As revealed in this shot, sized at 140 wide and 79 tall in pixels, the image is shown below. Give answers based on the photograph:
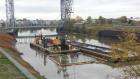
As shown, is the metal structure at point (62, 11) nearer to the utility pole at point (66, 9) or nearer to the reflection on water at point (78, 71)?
the utility pole at point (66, 9)

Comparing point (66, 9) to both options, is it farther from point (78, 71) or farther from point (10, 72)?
point (10, 72)

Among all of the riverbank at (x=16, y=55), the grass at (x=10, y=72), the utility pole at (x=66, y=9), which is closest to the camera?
the grass at (x=10, y=72)

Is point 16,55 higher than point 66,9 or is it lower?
lower

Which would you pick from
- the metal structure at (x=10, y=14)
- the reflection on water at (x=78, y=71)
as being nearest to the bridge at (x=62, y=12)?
the metal structure at (x=10, y=14)

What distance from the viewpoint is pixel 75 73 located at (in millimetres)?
25750

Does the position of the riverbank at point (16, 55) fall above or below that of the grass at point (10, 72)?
below

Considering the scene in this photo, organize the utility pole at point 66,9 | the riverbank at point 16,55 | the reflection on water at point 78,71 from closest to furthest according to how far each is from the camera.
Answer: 1. the riverbank at point 16,55
2. the reflection on water at point 78,71
3. the utility pole at point 66,9

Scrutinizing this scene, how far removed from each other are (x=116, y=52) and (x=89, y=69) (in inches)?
723

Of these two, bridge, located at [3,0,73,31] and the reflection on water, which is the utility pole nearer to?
bridge, located at [3,0,73,31]

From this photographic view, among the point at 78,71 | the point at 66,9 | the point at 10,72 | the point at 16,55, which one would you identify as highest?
the point at 66,9

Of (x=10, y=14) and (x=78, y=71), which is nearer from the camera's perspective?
(x=78, y=71)

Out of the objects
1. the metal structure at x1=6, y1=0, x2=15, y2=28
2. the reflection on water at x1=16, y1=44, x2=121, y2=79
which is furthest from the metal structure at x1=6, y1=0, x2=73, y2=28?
the reflection on water at x1=16, y1=44, x2=121, y2=79

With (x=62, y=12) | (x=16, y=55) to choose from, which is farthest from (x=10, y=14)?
(x=16, y=55)

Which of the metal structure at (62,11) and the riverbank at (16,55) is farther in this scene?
the metal structure at (62,11)
